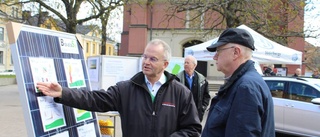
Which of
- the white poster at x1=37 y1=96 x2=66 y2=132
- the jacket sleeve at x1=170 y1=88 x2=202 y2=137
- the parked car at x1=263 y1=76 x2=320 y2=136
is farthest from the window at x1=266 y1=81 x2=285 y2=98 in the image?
the white poster at x1=37 y1=96 x2=66 y2=132

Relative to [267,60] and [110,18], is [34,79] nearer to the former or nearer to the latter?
[267,60]

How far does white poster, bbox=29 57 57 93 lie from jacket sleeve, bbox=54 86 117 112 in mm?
205

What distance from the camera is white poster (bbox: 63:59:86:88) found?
2803 mm

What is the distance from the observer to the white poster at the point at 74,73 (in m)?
2.80

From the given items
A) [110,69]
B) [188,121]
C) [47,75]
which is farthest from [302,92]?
[47,75]

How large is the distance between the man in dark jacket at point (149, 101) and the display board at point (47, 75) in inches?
5.2

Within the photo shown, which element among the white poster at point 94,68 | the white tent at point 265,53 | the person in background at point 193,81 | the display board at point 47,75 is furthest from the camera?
the white poster at point 94,68

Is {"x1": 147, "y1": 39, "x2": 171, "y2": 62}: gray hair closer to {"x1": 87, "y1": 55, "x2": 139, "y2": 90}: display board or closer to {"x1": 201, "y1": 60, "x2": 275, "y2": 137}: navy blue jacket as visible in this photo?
{"x1": 201, "y1": 60, "x2": 275, "y2": 137}: navy blue jacket

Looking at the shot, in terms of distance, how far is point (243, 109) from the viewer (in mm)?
1679

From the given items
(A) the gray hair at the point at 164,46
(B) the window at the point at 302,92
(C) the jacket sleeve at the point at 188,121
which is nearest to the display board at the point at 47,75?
(A) the gray hair at the point at 164,46

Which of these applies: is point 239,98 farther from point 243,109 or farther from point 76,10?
point 76,10

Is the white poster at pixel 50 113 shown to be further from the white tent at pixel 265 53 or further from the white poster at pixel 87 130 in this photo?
the white tent at pixel 265 53

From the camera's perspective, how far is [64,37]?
2.87 m

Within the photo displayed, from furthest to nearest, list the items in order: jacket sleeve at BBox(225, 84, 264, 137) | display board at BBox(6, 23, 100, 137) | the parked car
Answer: the parked car
display board at BBox(6, 23, 100, 137)
jacket sleeve at BBox(225, 84, 264, 137)
